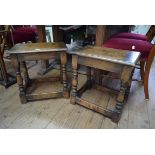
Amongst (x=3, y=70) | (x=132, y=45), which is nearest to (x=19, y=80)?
(x=3, y=70)

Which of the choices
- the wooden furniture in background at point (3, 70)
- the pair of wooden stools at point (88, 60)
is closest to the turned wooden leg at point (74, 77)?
the pair of wooden stools at point (88, 60)

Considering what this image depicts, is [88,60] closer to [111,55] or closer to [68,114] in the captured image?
[111,55]

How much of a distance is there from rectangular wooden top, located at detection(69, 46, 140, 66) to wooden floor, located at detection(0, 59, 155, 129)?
511 millimetres

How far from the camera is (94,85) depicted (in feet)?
5.16

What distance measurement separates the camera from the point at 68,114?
4.08 ft

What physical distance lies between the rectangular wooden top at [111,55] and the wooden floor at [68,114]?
1.68ft

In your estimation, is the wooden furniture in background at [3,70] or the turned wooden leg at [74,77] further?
the wooden furniture in background at [3,70]

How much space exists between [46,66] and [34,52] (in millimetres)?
864

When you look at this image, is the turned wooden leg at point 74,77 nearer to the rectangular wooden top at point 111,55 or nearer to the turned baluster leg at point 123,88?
the rectangular wooden top at point 111,55

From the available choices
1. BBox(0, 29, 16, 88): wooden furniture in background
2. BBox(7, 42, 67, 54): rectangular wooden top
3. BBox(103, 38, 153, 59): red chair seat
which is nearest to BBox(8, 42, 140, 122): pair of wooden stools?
BBox(7, 42, 67, 54): rectangular wooden top

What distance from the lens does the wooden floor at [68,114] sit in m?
1.14

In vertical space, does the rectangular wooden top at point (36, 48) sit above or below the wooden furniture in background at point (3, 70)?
above
